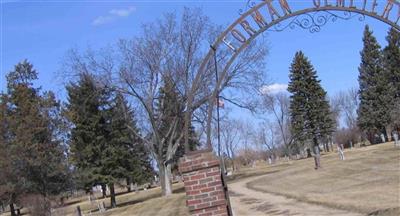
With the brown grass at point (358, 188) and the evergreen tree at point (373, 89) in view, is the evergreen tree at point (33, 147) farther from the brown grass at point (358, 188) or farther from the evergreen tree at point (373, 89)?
the evergreen tree at point (373, 89)

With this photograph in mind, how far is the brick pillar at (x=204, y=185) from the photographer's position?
10133mm

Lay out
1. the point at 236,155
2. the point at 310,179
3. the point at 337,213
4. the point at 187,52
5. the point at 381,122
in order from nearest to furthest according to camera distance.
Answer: the point at 337,213 < the point at 310,179 < the point at 187,52 < the point at 381,122 < the point at 236,155

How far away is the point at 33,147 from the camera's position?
4600 centimetres

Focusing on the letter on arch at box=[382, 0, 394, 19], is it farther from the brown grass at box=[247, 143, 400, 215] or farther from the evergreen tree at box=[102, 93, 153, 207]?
the evergreen tree at box=[102, 93, 153, 207]

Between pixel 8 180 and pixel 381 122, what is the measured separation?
41155 mm

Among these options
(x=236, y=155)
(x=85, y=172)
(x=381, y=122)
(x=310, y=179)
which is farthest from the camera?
(x=236, y=155)

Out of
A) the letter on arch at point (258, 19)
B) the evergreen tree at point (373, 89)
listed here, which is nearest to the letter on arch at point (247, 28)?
the letter on arch at point (258, 19)

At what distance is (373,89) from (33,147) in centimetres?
3926

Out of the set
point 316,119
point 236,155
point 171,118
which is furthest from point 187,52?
point 236,155

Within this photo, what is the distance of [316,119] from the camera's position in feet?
224

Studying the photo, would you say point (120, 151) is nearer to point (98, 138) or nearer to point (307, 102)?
point (98, 138)

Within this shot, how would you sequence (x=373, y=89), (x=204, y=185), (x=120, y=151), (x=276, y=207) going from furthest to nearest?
1. (x=373, y=89)
2. (x=120, y=151)
3. (x=276, y=207)
4. (x=204, y=185)

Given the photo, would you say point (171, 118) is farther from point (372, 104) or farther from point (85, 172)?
point (372, 104)

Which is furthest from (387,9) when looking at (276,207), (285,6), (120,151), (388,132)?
(388,132)
